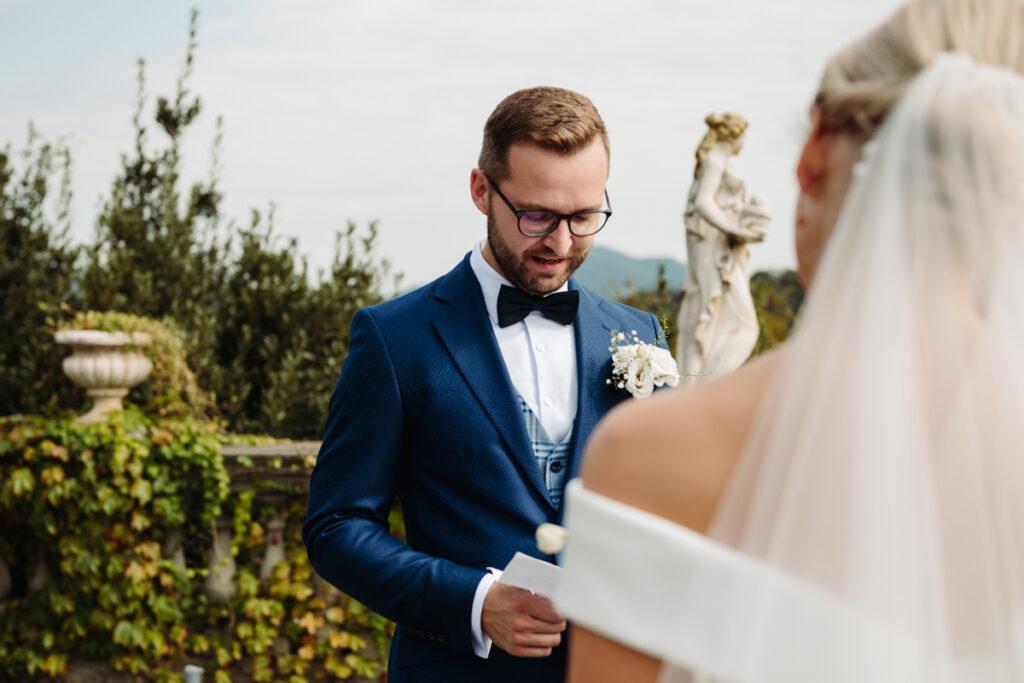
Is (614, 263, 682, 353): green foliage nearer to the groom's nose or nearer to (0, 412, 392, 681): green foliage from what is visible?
(0, 412, 392, 681): green foliage

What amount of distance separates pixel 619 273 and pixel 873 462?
13.0 metres

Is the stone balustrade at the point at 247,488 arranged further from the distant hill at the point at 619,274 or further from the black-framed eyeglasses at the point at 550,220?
the distant hill at the point at 619,274

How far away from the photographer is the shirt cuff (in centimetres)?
201

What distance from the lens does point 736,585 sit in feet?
3.32

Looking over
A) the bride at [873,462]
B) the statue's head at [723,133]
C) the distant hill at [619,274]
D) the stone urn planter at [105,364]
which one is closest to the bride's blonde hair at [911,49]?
the bride at [873,462]

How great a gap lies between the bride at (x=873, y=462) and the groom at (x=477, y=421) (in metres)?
0.97

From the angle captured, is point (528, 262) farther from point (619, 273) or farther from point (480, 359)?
point (619, 273)

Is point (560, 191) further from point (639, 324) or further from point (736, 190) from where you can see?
point (736, 190)

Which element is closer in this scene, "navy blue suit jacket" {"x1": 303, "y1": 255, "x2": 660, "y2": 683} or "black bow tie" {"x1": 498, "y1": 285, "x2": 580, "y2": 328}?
"navy blue suit jacket" {"x1": 303, "y1": 255, "x2": 660, "y2": 683}

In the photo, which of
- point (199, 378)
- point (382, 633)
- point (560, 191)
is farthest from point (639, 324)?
point (199, 378)

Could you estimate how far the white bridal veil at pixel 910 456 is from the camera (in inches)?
39.2

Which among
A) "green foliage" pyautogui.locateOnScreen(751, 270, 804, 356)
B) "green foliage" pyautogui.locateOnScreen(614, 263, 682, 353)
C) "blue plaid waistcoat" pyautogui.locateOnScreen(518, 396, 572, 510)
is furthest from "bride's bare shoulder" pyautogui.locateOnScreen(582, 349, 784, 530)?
"green foliage" pyautogui.locateOnScreen(751, 270, 804, 356)

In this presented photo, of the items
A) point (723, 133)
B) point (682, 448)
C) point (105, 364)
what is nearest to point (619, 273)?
point (723, 133)

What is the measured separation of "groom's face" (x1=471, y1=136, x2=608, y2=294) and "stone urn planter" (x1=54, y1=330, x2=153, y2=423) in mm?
3843
